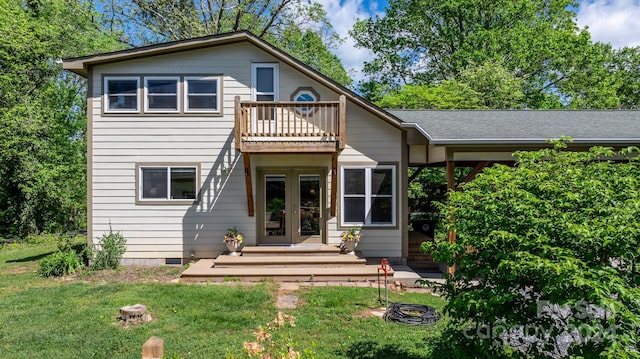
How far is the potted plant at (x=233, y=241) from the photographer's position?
27.9 feet

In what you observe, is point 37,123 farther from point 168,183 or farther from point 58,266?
point 168,183

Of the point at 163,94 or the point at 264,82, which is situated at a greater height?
the point at 264,82

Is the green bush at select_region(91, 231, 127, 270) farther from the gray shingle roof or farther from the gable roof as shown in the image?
the gray shingle roof

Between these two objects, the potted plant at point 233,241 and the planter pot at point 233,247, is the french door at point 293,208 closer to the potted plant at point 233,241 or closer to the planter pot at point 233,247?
the potted plant at point 233,241

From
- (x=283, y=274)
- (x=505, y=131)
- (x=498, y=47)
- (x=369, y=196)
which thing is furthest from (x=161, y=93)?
(x=498, y=47)

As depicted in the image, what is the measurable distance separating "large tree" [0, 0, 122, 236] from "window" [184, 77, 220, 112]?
9.92 metres

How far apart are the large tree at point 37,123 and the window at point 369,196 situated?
13.3 meters

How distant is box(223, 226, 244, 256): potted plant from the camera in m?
8.51

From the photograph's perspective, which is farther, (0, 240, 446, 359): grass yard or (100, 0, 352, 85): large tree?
(100, 0, 352, 85): large tree

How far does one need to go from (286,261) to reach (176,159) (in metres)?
3.92

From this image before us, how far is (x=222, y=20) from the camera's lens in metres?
20.5

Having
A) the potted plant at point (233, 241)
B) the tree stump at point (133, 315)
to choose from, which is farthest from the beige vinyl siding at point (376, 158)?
the tree stump at point (133, 315)

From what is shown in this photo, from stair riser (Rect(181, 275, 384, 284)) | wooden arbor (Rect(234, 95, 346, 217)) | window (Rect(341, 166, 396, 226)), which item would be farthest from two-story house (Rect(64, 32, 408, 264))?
stair riser (Rect(181, 275, 384, 284))

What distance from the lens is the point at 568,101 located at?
21641 mm
